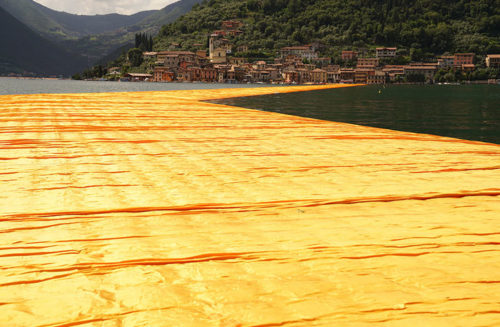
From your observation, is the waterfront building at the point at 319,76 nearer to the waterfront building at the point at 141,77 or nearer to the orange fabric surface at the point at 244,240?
→ the waterfront building at the point at 141,77

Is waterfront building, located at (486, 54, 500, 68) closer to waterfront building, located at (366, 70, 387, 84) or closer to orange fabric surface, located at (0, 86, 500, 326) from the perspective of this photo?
waterfront building, located at (366, 70, 387, 84)

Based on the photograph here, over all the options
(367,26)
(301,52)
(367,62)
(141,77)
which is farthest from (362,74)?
(141,77)

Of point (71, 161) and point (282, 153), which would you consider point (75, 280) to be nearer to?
point (71, 161)

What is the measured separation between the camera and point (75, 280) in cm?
200

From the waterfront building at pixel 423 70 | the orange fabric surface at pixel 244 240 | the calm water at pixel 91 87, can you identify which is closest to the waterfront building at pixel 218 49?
the calm water at pixel 91 87

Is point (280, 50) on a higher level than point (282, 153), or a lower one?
higher

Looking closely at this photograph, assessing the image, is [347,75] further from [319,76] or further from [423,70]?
[423,70]

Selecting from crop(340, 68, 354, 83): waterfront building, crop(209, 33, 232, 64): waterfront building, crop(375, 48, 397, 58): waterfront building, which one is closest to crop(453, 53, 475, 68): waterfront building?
crop(375, 48, 397, 58): waterfront building

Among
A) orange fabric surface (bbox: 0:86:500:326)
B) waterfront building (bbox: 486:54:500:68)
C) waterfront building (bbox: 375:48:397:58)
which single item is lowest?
orange fabric surface (bbox: 0:86:500:326)

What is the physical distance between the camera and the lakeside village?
129625mm

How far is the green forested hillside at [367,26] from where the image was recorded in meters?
150

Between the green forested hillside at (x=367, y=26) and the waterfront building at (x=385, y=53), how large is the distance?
6403 mm

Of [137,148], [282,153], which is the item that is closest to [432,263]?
[282,153]

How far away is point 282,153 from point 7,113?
23.0 feet
